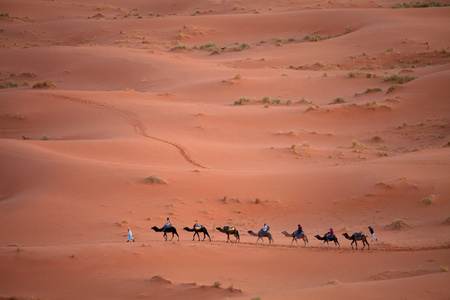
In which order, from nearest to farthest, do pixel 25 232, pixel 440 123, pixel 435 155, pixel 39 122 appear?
1. pixel 25 232
2. pixel 435 155
3. pixel 440 123
4. pixel 39 122

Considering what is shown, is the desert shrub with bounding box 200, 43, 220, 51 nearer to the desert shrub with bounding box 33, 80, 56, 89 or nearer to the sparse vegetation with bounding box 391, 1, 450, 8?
the desert shrub with bounding box 33, 80, 56, 89

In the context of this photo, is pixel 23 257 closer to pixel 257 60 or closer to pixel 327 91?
pixel 327 91

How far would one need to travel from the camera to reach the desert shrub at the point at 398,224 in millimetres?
16764

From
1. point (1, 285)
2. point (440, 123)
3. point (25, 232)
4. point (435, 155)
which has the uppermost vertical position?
point (440, 123)

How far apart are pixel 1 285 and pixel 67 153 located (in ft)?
38.3

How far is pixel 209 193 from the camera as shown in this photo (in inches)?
782

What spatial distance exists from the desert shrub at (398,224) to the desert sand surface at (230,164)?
59 millimetres

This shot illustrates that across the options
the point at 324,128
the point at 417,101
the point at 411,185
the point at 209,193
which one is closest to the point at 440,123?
the point at 417,101

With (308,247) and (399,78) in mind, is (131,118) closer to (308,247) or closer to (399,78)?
(308,247)

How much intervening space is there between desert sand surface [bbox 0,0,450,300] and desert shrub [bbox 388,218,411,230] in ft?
0.19

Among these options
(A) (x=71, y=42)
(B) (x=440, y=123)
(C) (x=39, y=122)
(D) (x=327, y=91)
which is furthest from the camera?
(A) (x=71, y=42)

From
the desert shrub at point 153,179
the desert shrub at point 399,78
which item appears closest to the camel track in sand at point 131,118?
the desert shrub at point 153,179

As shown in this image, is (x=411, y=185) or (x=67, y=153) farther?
(x=67, y=153)

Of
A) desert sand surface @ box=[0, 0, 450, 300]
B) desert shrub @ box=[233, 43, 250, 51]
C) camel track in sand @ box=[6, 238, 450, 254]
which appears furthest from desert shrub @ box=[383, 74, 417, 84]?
camel track in sand @ box=[6, 238, 450, 254]
